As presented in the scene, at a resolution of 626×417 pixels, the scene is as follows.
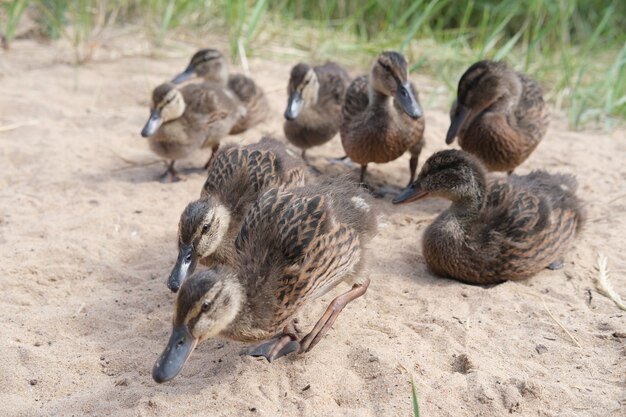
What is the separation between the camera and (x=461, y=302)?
14.0 ft

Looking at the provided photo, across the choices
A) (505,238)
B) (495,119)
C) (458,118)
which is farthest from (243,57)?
(505,238)

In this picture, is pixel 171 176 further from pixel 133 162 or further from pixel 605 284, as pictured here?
pixel 605 284

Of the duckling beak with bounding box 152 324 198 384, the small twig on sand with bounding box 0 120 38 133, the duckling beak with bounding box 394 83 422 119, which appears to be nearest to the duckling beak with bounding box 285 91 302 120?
the duckling beak with bounding box 394 83 422 119

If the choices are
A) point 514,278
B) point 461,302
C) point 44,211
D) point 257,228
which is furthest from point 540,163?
point 44,211

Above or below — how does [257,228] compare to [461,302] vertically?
above

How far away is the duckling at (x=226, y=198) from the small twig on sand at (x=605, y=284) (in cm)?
196

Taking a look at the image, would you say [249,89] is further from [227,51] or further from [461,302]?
[461,302]

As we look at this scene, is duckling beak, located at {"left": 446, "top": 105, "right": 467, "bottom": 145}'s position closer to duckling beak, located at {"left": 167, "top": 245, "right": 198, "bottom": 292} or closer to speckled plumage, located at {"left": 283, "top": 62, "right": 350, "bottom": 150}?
speckled plumage, located at {"left": 283, "top": 62, "right": 350, "bottom": 150}

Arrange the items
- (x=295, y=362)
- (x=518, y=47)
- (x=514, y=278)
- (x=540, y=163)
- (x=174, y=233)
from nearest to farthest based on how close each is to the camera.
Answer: (x=295, y=362)
(x=514, y=278)
(x=174, y=233)
(x=540, y=163)
(x=518, y=47)

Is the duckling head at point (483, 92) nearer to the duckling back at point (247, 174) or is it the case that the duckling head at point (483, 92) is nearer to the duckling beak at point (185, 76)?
the duckling back at point (247, 174)

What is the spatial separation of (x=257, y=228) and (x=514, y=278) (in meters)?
1.80

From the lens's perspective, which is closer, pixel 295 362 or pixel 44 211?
pixel 295 362

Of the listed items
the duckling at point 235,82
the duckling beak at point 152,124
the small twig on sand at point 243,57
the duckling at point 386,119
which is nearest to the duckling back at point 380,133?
the duckling at point 386,119

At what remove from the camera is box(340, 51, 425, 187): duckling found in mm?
5633
